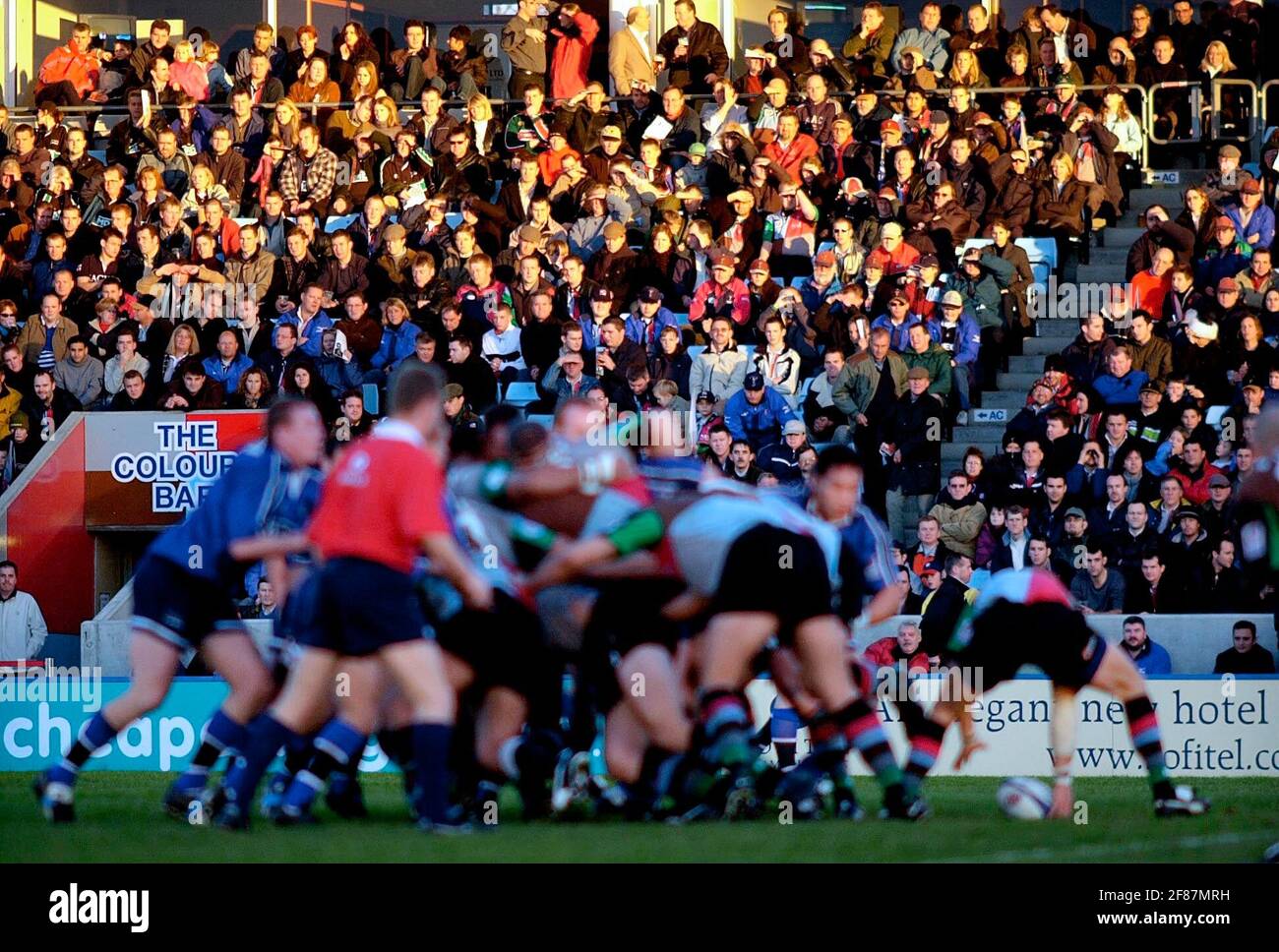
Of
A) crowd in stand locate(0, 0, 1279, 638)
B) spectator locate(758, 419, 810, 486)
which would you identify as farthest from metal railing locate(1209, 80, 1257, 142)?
spectator locate(758, 419, 810, 486)

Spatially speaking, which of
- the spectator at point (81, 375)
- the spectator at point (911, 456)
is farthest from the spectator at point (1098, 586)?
the spectator at point (81, 375)

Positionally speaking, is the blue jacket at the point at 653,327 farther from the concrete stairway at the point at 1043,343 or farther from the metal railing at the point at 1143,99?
the metal railing at the point at 1143,99

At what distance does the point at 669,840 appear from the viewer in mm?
9164

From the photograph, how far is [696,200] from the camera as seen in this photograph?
1595 cm

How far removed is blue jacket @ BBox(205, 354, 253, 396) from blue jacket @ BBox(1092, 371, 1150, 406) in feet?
17.5

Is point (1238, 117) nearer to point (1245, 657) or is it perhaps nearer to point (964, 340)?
point (964, 340)

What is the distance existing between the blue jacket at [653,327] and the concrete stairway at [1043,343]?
1.88m

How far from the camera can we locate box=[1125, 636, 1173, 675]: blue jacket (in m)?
12.2

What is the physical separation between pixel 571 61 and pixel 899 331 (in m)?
5.58

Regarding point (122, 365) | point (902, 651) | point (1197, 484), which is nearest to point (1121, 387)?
point (1197, 484)

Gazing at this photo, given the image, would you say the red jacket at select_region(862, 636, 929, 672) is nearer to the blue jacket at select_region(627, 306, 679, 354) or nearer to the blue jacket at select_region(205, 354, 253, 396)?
the blue jacket at select_region(627, 306, 679, 354)

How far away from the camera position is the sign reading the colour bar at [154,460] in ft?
43.5
